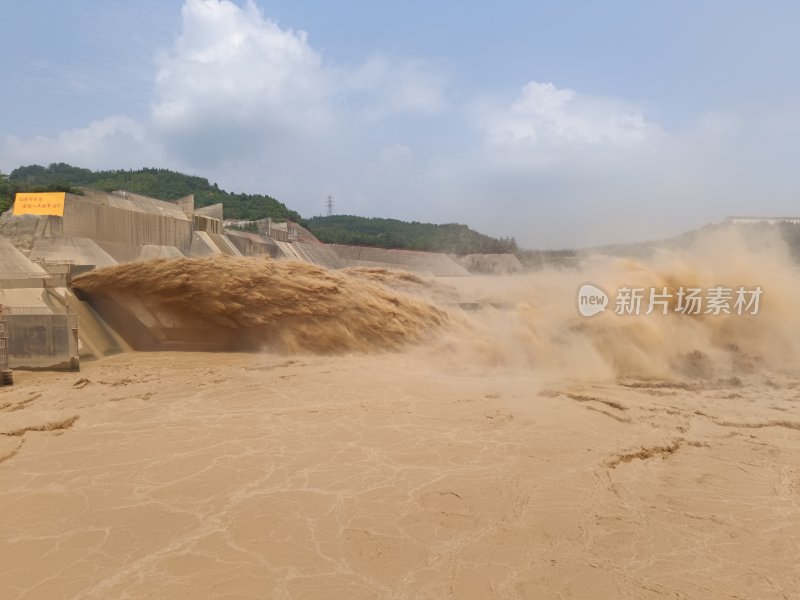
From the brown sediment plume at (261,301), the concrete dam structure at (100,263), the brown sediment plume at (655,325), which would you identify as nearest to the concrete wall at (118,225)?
the concrete dam structure at (100,263)

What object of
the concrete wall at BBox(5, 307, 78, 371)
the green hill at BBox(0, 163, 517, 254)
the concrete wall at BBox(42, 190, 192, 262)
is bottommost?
the concrete wall at BBox(5, 307, 78, 371)

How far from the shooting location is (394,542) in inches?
124

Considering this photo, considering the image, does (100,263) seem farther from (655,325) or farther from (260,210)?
(260,210)

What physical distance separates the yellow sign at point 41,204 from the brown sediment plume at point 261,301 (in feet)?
32.4

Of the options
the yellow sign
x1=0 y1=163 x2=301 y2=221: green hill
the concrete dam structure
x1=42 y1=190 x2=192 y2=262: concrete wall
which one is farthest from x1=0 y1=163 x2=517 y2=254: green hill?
the yellow sign

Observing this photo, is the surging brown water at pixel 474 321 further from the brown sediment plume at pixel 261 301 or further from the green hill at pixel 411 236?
the green hill at pixel 411 236

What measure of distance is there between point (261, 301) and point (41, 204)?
45.7 feet

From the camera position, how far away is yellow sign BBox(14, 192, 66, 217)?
1802 cm

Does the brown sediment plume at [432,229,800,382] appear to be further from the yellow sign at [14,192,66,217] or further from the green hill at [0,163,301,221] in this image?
the green hill at [0,163,301,221]

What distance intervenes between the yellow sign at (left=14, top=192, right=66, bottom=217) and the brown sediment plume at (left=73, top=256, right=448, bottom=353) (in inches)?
389

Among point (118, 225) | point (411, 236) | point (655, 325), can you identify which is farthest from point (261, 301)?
point (411, 236)

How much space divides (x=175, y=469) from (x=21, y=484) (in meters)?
1.15

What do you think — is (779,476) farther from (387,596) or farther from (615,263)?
(615,263)

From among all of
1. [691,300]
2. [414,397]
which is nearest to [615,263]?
[691,300]
